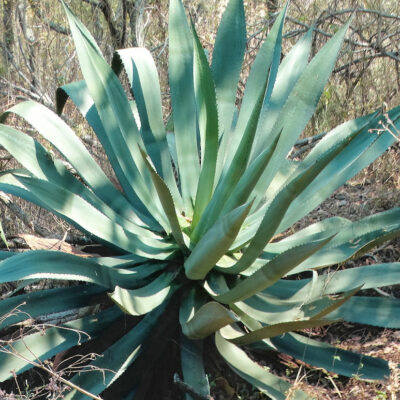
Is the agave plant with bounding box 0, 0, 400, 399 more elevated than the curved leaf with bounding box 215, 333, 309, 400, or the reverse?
the agave plant with bounding box 0, 0, 400, 399

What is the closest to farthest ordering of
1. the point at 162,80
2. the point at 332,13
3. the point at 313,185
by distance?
the point at 313,185, the point at 332,13, the point at 162,80

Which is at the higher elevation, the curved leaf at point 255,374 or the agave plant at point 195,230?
the agave plant at point 195,230

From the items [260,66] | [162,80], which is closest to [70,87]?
[260,66]

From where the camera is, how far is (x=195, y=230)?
2.35 metres

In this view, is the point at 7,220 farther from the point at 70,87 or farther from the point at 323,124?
the point at 323,124

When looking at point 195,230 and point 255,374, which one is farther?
point 195,230

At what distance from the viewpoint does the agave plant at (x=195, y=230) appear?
80.6 inches

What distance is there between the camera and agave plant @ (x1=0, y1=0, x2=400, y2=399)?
2047mm

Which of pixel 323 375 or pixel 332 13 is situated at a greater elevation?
pixel 332 13

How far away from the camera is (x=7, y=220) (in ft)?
12.3

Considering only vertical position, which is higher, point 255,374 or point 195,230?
point 195,230

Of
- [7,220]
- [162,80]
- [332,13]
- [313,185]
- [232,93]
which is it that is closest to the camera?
[313,185]

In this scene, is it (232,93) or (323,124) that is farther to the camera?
(323,124)

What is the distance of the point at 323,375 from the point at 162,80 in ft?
9.39
